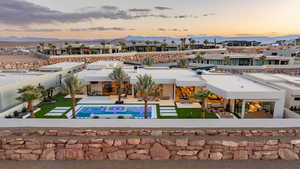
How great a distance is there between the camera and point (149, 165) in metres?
6.19

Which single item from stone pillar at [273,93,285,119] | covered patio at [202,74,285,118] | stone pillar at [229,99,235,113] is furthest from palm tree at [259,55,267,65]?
stone pillar at [273,93,285,119]

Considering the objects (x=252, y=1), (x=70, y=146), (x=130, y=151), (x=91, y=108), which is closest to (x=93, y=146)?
(x=70, y=146)

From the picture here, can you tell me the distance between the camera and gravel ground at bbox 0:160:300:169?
6.09 meters

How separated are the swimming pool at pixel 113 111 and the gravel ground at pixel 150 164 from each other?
374 inches

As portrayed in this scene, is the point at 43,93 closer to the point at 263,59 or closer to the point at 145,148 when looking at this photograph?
the point at 145,148

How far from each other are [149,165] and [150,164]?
2.4 inches

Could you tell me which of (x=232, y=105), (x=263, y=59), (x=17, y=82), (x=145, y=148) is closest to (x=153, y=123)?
(x=145, y=148)

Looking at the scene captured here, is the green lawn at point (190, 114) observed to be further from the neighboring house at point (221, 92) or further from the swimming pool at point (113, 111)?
the swimming pool at point (113, 111)

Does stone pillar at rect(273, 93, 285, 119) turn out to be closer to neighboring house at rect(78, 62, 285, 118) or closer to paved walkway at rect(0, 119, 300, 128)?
neighboring house at rect(78, 62, 285, 118)

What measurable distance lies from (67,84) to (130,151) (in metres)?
11.5

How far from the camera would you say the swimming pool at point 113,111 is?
16.2 m

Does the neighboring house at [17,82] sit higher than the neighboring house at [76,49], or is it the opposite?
the neighboring house at [76,49]

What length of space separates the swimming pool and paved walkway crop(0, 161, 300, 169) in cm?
950

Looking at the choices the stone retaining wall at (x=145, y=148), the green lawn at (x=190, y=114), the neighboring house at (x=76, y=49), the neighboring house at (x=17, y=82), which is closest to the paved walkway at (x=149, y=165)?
the stone retaining wall at (x=145, y=148)
